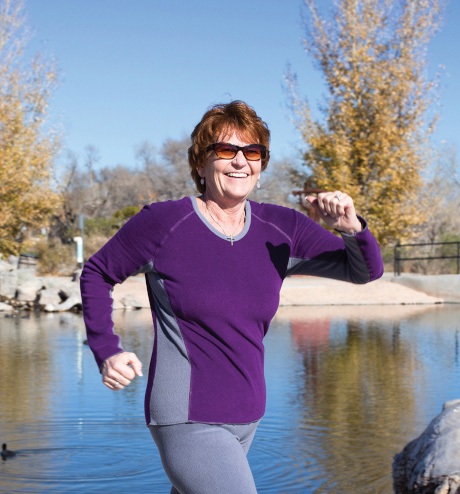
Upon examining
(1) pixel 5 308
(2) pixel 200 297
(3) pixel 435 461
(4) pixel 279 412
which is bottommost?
(4) pixel 279 412

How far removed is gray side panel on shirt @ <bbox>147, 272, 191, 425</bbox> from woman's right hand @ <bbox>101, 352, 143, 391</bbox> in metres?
0.08

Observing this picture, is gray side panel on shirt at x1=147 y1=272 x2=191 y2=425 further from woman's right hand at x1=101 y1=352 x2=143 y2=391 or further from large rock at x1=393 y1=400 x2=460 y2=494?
large rock at x1=393 y1=400 x2=460 y2=494

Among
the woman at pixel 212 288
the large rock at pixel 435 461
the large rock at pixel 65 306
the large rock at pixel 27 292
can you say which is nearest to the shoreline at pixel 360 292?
the large rock at pixel 65 306

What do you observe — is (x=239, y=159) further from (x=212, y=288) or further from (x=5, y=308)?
(x=5, y=308)

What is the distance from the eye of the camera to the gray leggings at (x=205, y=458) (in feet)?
8.92

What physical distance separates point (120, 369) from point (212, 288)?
1.28ft

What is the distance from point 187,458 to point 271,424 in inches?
195

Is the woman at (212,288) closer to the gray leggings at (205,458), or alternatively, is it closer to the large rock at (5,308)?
the gray leggings at (205,458)

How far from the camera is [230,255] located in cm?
294

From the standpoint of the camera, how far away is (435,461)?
15.7 ft

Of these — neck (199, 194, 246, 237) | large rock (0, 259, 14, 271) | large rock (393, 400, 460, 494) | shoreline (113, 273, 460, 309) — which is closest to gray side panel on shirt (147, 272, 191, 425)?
neck (199, 194, 246, 237)

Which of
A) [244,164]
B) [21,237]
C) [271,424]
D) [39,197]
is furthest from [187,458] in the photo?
[21,237]

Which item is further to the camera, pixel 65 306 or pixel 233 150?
pixel 65 306

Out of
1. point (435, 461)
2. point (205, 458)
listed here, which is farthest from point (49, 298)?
point (205, 458)
